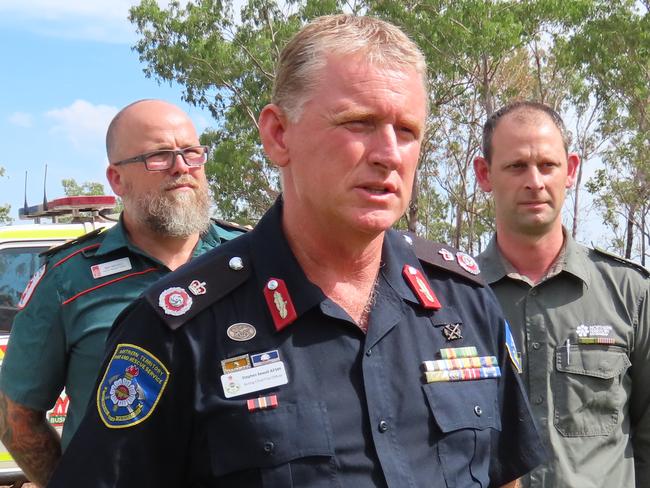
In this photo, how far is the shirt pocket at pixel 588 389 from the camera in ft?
9.96

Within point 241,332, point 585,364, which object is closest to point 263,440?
point 241,332

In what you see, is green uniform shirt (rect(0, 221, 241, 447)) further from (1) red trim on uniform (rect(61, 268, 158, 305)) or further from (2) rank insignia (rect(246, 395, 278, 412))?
(2) rank insignia (rect(246, 395, 278, 412))

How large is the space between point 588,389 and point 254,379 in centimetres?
161

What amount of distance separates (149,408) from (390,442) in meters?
0.52

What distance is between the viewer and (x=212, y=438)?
1.84 m

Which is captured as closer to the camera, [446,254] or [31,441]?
[446,254]

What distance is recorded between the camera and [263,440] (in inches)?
72.5

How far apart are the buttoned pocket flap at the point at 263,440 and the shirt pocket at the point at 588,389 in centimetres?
144

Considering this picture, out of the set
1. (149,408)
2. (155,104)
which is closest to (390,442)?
(149,408)

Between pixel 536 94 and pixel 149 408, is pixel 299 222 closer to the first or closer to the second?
pixel 149 408

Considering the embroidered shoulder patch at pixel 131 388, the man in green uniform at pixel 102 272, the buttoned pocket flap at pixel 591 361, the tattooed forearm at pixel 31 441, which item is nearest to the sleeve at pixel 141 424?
the embroidered shoulder patch at pixel 131 388

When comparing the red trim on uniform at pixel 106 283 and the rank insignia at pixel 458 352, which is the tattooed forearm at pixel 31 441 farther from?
the rank insignia at pixel 458 352

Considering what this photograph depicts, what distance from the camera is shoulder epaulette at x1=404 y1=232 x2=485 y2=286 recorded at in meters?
2.30

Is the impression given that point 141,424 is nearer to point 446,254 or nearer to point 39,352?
point 446,254
